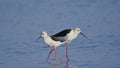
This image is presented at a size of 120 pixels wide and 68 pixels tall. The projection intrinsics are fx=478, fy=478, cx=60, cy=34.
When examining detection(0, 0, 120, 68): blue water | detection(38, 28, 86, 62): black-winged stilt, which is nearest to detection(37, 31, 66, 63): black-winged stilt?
detection(38, 28, 86, 62): black-winged stilt

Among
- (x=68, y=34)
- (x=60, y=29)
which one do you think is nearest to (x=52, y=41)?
(x=68, y=34)

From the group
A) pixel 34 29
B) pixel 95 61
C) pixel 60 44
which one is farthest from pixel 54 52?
pixel 34 29

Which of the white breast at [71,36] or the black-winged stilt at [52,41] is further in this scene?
the white breast at [71,36]

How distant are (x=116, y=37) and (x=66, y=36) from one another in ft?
4.32

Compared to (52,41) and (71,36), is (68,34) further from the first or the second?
(52,41)

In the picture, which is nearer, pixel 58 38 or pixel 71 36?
pixel 58 38

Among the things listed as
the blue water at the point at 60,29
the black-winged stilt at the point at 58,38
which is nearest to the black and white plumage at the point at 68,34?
the black-winged stilt at the point at 58,38

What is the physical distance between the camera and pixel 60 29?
1212cm

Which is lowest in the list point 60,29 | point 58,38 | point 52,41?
point 52,41

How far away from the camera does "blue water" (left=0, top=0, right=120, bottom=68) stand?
9477 mm

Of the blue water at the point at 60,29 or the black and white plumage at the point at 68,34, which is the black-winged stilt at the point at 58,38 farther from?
Answer: the blue water at the point at 60,29

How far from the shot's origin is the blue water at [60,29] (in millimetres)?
9477

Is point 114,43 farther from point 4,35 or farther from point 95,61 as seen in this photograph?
point 4,35

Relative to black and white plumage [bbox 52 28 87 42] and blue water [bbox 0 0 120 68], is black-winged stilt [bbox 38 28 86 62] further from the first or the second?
blue water [bbox 0 0 120 68]
